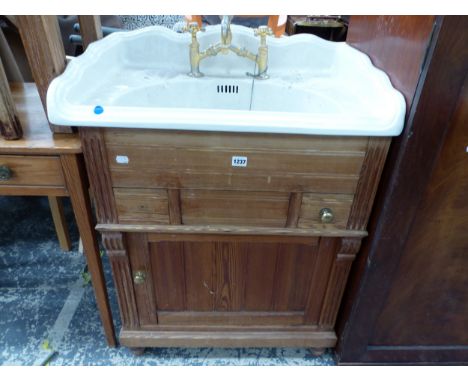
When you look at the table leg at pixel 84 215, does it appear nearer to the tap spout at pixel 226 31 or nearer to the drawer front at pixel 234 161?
Result: the drawer front at pixel 234 161

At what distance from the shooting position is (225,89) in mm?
897

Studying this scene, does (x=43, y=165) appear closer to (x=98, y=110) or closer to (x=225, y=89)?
(x=98, y=110)

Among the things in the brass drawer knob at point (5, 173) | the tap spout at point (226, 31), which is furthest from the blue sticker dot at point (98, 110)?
the tap spout at point (226, 31)

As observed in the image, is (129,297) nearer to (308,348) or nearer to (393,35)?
(308,348)

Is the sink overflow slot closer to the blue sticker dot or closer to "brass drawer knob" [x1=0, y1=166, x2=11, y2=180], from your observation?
the blue sticker dot

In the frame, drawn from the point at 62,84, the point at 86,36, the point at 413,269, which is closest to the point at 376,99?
the point at 413,269

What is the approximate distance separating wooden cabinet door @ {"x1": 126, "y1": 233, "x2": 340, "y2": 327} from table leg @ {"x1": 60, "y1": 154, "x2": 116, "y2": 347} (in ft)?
0.32

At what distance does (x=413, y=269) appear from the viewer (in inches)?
32.1

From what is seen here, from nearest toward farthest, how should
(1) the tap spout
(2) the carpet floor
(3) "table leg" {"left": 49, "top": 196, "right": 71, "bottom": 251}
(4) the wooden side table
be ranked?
1. (4) the wooden side table
2. (1) the tap spout
3. (2) the carpet floor
4. (3) "table leg" {"left": 49, "top": 196, "right": 71, "bottom": 251}

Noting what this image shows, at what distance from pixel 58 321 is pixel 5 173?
64 centimetres

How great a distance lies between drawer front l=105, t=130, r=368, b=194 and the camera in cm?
67

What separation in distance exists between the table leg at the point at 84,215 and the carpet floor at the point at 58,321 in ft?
0.54

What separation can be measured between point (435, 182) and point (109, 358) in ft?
3.23

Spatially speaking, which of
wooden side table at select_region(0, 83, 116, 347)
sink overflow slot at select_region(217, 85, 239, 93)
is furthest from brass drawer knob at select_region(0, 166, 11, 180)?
sink overflow slot at select_region(217, 85, 239, 93)
